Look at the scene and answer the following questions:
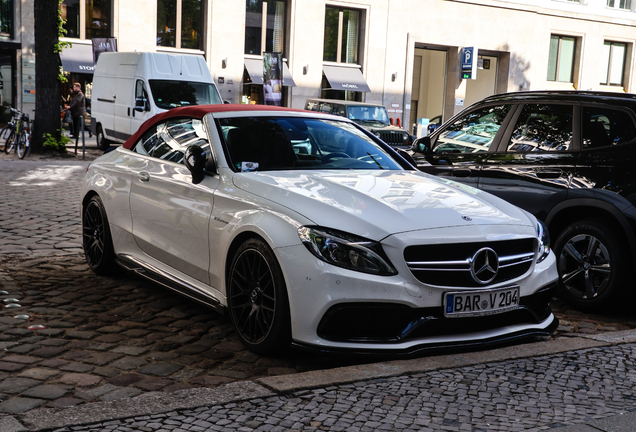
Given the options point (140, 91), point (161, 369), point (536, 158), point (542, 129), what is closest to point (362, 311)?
point (161, 369)

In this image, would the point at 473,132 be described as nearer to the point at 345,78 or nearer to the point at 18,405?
the point at 18,405

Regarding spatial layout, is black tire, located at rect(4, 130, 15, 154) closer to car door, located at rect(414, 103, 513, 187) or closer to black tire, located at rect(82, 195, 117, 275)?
black tire, located at rect(82, 195, 117, 275)

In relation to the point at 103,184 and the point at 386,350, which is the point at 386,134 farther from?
the point at 386,350

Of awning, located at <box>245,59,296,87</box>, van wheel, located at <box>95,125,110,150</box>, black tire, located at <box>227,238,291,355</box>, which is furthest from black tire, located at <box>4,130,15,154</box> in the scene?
black tire, located at <box>227,238,291,355</box>

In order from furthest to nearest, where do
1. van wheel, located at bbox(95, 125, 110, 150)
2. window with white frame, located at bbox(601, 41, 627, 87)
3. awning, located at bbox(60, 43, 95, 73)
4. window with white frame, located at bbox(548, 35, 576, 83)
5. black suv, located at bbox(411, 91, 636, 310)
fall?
window with white frame, located at bbox(601, 41, 627, 87), window with white frame, located at bbox(548, 35, 576, 83), awning, located at bbox(60, 43, 95, 73), van wheel, located at bbox(95, 125, 110, 150), black suv, located at bbox(411, 91, 636, 310)

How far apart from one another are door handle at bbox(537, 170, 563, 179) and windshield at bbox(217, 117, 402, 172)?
141cm

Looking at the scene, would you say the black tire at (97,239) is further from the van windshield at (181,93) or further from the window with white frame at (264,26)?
the window with white frame at (264,26)

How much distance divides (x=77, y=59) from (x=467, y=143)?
990 inches

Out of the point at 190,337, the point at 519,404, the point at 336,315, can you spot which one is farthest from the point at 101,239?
the point at 519,404

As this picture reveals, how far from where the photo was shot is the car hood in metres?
4.11

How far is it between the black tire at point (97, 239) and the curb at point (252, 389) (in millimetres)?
2856

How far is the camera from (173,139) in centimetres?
566

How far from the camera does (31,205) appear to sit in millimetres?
10531

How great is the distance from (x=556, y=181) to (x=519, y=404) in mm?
2908
